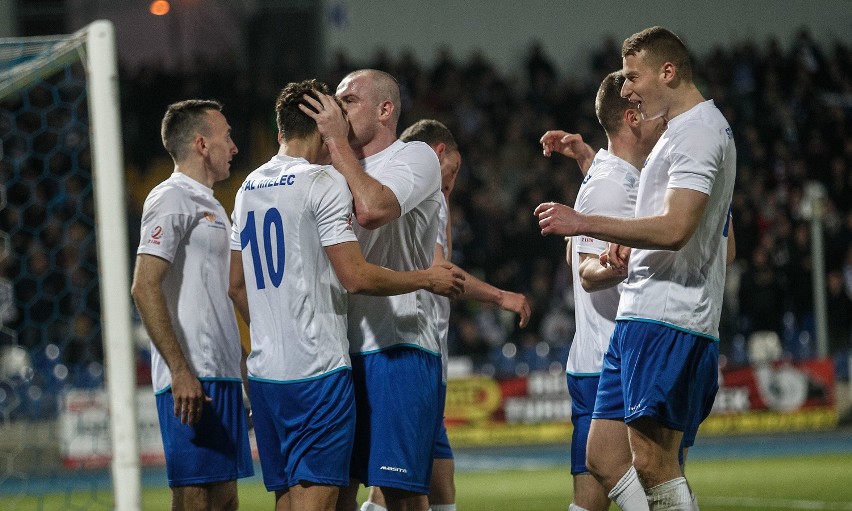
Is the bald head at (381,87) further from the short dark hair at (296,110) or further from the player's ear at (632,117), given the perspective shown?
the player's ear at (632,117)

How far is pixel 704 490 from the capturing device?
985 centimetres

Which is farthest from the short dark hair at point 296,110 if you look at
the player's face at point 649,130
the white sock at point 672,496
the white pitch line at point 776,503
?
the white pitch line at point 776,503

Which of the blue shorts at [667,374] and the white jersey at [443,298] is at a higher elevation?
the white jersey at [443,298]

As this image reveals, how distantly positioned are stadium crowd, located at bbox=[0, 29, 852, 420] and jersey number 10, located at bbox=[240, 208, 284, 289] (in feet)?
30.4

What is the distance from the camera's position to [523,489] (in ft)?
34.6

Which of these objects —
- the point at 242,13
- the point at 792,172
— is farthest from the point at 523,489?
the point at 242,13

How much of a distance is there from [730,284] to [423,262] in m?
13.0

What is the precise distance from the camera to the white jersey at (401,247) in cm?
449

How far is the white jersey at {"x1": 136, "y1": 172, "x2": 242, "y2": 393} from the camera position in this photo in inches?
199

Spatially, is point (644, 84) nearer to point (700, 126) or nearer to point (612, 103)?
point (700, 126)

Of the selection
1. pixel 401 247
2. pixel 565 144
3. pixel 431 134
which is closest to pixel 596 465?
pixel 401 247

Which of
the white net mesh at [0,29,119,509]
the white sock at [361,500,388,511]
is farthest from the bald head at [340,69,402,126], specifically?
the white net mesh at [0,29,119,509]

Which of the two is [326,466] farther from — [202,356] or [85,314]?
[85,314]

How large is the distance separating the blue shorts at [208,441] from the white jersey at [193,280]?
0.08m
